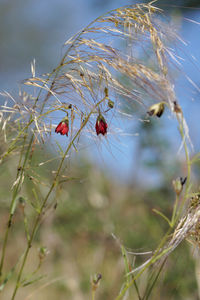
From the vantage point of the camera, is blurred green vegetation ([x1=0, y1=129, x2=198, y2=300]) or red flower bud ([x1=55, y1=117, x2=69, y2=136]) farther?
blurred green vegetation ([x1=0, y1=129, x2=198, y2=300])

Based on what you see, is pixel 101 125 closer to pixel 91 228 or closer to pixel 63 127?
pixel 63 127

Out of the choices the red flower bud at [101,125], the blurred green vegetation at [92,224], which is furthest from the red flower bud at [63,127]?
the blurred green vegetation at [92,224]

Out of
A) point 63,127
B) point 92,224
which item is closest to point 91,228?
point 92,224

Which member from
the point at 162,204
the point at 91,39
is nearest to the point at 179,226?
the point at 91,39

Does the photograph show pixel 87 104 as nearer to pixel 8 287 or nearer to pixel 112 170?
pixel 112 170

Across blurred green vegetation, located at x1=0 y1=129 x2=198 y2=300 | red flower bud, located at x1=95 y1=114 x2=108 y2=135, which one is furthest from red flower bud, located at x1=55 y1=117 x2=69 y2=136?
blurred green vegetation, located at x1=0 y1=129 x2=198 y2=300

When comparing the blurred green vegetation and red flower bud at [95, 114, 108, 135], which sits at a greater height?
red flower bud at [95, 114, 108, 135]

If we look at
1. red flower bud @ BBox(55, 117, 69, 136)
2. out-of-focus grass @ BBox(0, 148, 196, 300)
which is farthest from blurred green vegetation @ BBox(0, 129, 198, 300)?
red flower bud @ BBox(55, 117, 69, 136)

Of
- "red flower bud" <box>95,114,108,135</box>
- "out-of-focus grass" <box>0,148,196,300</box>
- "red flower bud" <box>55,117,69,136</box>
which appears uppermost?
"red flower bud" <box>95,114,108,135</box>

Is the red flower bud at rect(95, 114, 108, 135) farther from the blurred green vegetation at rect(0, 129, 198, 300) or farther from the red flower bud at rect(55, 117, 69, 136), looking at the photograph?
the blurred green vegetation at rect(0, 129, 198, 300)
